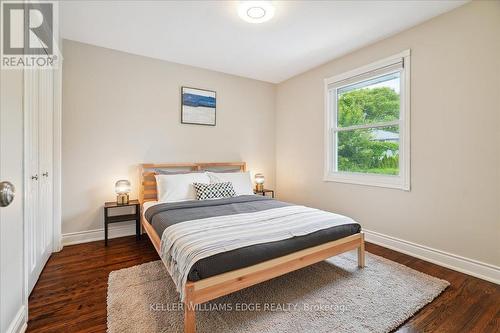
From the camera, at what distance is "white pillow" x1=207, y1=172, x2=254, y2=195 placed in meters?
3.42

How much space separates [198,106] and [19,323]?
308cm

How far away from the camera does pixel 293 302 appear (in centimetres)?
179

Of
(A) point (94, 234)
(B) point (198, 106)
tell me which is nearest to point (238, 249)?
(A) point (94, 234)

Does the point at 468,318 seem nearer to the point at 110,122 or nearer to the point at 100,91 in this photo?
the point at 110,122

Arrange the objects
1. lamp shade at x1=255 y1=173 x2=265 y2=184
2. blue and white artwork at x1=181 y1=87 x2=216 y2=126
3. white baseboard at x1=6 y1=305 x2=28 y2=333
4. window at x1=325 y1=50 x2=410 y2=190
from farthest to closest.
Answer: lamp shade at x1=255 y1=173 x2=265 y2=184, blue and white artwork at x1=181 y1=87 x2=216 y2=126, window at x1=325 y1=50 x2=410 y2=190, white baseboard at x1=6 y1=305 x2=28 y2=333

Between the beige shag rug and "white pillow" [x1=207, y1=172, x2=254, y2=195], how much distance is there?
4.78ft

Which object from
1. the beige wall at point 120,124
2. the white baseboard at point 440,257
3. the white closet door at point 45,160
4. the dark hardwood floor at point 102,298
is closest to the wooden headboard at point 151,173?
the beige wall at point 120,124

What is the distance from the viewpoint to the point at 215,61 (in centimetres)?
355

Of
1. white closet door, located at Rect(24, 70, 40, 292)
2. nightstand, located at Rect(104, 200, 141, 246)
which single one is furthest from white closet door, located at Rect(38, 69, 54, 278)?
nightstand, located at Rect(104, 200, 141, 246)

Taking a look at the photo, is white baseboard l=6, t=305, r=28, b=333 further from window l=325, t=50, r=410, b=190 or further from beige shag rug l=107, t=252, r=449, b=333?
window l=325, t=50, r=410, b=190

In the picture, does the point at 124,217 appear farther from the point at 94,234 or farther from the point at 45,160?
the point at 45,160

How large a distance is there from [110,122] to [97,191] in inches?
36.3

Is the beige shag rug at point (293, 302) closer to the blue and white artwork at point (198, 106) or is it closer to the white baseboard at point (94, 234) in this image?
the white baseboard at point (94, 234)

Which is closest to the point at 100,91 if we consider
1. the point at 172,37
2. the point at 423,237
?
the point at 172,37
